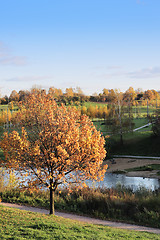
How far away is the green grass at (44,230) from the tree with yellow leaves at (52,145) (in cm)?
213

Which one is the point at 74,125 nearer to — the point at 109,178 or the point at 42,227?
the point at 42,227

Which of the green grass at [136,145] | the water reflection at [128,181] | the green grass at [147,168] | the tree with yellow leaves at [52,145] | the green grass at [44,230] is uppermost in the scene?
the tree with yellow leaves at [52,145]

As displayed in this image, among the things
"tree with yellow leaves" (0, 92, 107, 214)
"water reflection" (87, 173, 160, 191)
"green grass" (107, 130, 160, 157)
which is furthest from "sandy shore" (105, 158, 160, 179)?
"tree with yellow leaves" (0, 92, 107, 214)

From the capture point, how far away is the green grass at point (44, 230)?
34.8 ft

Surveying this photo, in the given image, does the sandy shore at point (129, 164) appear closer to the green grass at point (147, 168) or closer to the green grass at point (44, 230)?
Answer: the green grass at point (147, 168)

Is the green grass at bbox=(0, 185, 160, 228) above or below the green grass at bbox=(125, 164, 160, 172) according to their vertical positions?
above

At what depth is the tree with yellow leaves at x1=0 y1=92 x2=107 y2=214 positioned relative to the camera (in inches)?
562

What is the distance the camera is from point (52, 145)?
14680 mm

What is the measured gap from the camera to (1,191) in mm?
21344

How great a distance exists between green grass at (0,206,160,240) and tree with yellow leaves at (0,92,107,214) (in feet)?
7.00

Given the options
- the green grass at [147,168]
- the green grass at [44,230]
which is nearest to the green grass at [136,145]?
the green grass at [147,168]

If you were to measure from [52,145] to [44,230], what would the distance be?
14.8ft

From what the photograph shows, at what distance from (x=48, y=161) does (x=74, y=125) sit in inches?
88.5

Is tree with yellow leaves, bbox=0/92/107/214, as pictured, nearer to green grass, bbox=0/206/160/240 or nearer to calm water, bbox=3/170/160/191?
green grass, bbox=0/206/160/240
